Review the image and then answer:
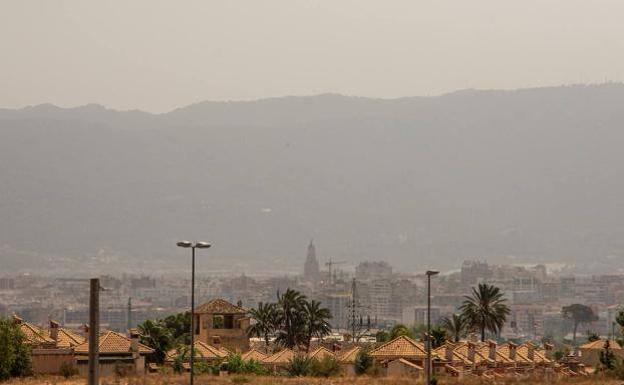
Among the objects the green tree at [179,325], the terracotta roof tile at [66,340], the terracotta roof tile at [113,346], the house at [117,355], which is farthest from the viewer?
the green tree at [179,325]

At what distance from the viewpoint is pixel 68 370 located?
224ft

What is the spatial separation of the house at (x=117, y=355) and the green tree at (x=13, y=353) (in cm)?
326

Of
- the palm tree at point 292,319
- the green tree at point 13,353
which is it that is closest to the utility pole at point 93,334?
the green tree at point 13,353

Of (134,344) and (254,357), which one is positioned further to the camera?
(254,357)

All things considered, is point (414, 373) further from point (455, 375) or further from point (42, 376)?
point (42, 376)

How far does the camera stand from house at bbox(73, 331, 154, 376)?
233 ft

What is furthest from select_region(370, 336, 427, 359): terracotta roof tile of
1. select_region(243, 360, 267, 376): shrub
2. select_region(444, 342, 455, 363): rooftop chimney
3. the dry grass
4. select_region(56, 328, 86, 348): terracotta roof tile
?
select_region(56, 328, 86, 348): terracotta roof tile

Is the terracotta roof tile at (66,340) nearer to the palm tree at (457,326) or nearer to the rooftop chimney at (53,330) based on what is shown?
the rooftop chimney at (53,330)

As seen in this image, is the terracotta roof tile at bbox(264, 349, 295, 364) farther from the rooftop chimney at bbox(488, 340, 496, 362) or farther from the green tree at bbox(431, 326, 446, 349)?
the green tree at bbox(431, 326, 446, 349)

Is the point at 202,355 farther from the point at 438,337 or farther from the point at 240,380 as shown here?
the point at 438,337

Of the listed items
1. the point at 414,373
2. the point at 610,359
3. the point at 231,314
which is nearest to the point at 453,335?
the point at 231,314

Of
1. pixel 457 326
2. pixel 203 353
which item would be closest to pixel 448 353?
pixel 203 353

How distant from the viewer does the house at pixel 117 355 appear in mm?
71125

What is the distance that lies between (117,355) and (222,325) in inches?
1349
